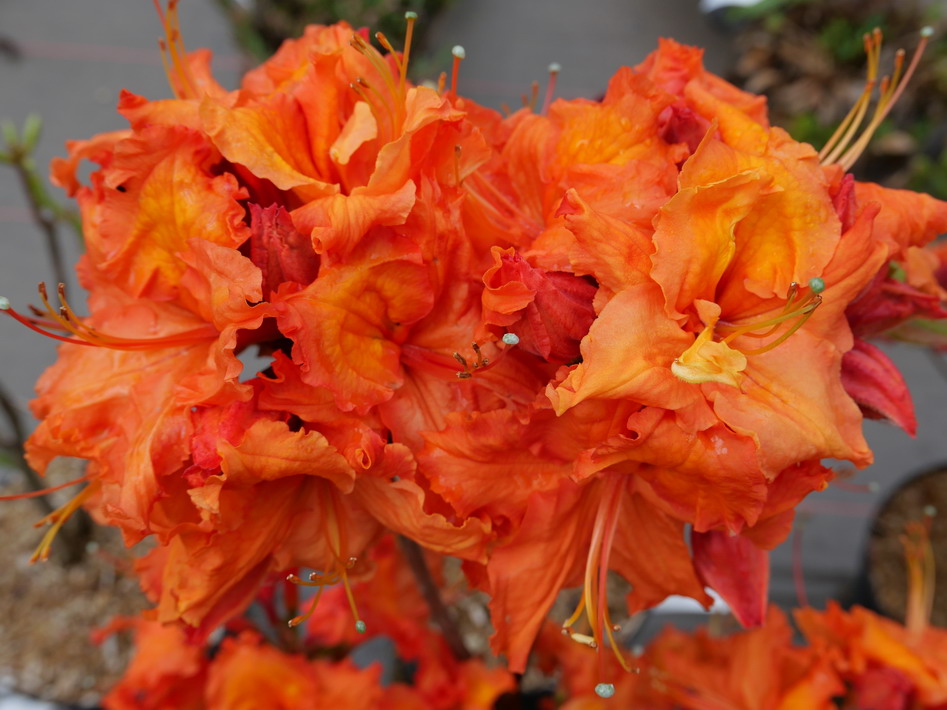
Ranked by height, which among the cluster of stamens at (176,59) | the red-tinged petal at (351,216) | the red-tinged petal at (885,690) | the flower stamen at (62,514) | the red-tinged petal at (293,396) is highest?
the cluster of stamens at (176,59)

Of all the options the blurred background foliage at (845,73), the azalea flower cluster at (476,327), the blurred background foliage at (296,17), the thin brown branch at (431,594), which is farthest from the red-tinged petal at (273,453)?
the blurred background foliage at (845,73)

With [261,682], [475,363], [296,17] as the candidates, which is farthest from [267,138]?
[296,17]

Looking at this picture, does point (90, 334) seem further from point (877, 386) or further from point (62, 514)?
point (877, 386)

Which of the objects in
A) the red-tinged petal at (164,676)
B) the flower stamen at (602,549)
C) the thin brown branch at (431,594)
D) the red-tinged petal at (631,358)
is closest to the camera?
the red-tinged petal at (631,358)

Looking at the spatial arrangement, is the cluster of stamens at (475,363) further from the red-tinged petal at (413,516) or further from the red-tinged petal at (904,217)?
the red-tinged petal at (904,217)

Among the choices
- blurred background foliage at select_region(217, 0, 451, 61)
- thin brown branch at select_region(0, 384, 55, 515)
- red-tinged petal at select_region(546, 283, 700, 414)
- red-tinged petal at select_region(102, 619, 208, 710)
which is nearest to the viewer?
red-tinged petal at select_region(546, 283, 700, 414)

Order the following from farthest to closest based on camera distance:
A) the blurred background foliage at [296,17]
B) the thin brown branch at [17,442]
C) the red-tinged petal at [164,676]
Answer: the blurred background foliage at [296,17] → the thin brown branch at [17,442] → the red-tinged petal at [164,676]

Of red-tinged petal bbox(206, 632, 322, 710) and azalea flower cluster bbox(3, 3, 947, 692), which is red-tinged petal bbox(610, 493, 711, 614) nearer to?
azalea flower cluster bbox(3, 3, 947, 692)

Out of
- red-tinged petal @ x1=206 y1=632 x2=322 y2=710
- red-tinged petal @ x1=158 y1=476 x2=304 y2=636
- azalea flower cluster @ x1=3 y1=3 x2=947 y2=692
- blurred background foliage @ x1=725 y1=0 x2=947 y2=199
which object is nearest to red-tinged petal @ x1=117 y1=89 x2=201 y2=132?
azalea flower cluster @ x1=3 y1=3 x2=947 y2=692
